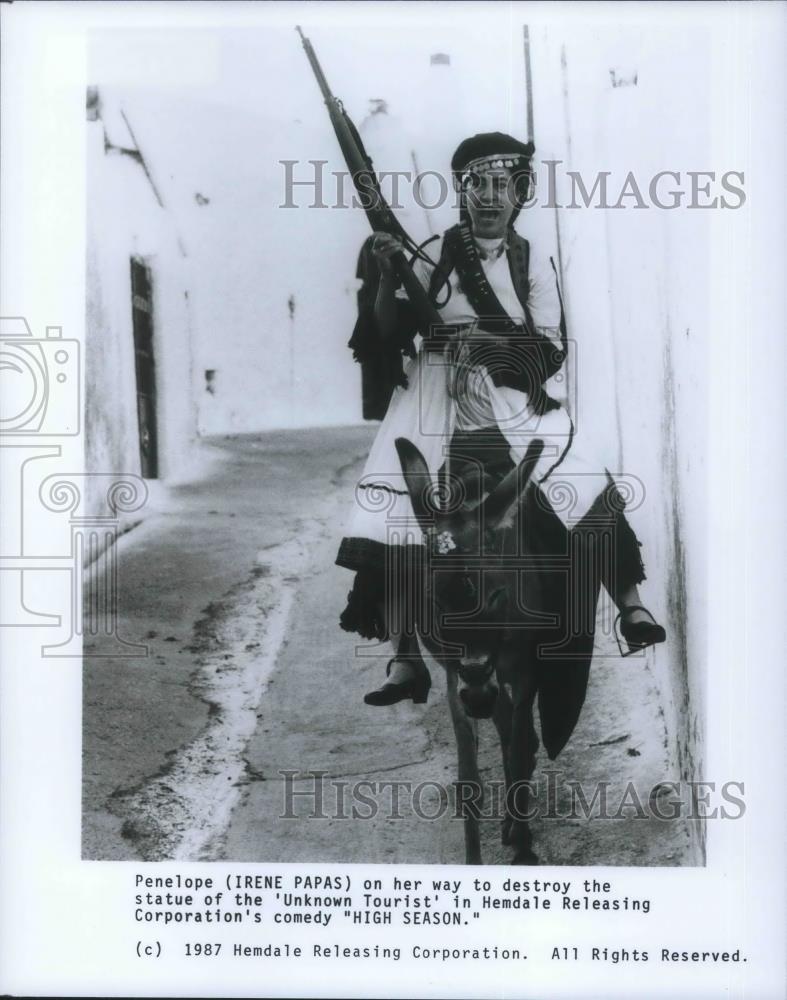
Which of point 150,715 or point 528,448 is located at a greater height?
point 528,448

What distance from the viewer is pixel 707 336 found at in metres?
3.37

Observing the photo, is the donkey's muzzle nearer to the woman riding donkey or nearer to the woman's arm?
the woman riding donkey

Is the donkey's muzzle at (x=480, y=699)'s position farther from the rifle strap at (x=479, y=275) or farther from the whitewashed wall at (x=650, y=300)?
the rifle strap at (x=479, y=275)

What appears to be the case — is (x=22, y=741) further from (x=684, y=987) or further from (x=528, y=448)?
(x=684, y=987)

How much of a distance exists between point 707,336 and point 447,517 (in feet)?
2.47

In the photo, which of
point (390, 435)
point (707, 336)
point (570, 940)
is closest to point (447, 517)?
point (390, 435)

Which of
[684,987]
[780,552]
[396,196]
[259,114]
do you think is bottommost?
[684,987]
